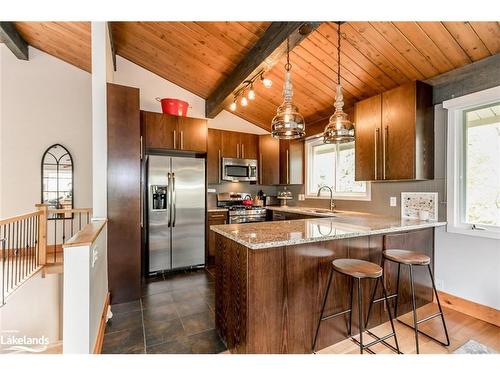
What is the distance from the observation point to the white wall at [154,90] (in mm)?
4051

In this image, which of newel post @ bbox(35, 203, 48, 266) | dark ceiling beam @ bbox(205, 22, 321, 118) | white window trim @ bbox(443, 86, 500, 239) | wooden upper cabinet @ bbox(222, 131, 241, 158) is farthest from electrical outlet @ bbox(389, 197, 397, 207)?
newel post @ bbox(35, 203, 48, 266)

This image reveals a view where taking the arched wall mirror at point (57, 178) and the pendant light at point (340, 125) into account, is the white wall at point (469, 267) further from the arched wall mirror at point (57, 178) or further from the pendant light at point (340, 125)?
the arched wall mirror at point (57, 178)

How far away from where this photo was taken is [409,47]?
2.23 metres

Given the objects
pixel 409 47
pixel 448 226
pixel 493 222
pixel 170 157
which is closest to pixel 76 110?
pixel 170 157

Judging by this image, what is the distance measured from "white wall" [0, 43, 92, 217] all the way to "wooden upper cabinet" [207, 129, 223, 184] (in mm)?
2309

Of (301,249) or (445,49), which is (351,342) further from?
(445,49)

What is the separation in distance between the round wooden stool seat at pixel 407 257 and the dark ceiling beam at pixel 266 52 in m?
1.99

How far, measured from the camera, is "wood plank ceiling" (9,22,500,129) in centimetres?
211

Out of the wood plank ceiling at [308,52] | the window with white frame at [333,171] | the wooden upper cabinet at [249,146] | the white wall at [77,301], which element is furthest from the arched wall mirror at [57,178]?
the window with white frame at [333,171]

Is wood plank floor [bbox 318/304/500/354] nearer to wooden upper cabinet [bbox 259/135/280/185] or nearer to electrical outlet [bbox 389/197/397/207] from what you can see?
electrical outlet [bbox 389/197/397/207]

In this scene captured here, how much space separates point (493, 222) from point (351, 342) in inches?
72.9

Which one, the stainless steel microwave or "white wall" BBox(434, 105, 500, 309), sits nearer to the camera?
"white wall" BBox(434, 105, 500, 309)

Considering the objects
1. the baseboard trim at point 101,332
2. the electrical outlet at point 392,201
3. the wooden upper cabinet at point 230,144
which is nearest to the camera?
the baseboard trim at point 101,332

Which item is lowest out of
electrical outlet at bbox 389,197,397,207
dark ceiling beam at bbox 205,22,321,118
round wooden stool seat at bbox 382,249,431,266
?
round wooden stool seat at bbox 382,249,431,266
